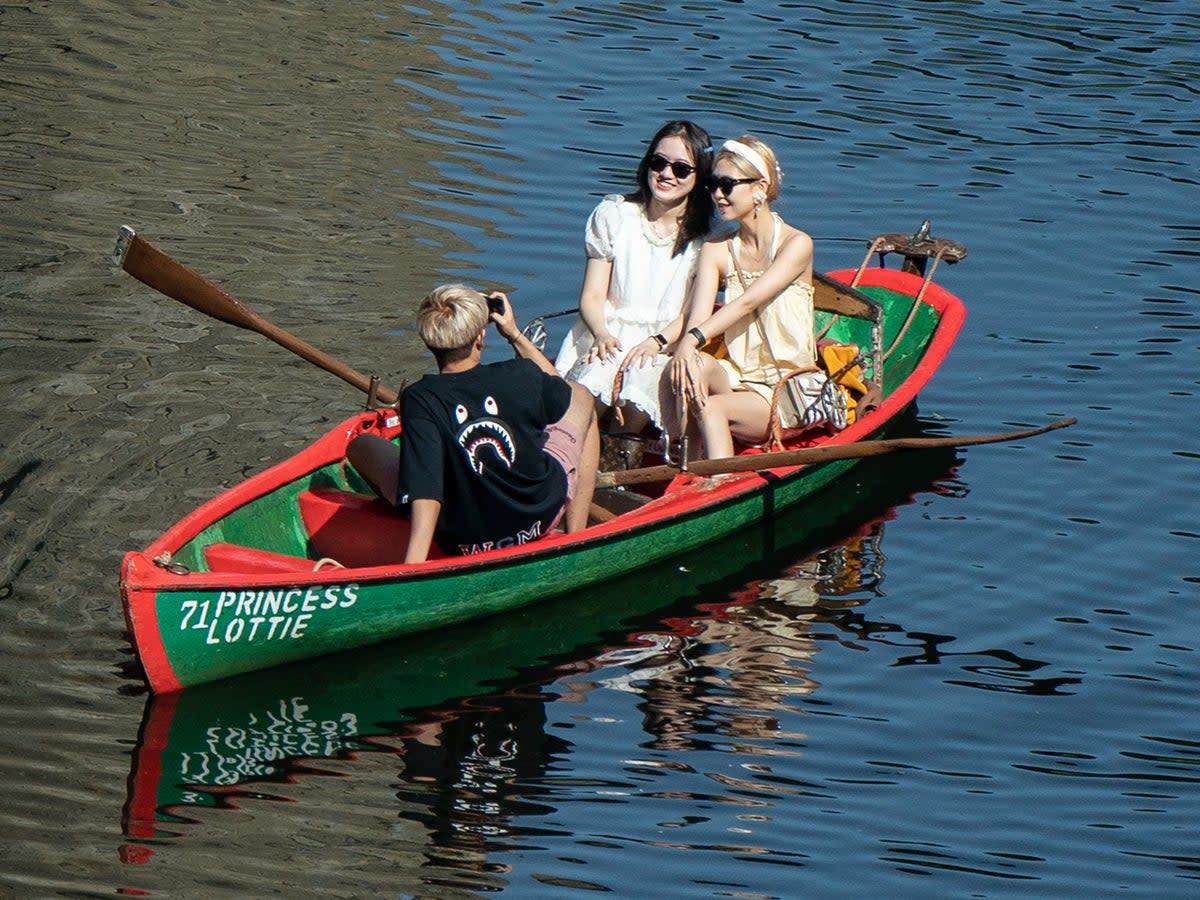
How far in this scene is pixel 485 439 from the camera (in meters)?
7.37

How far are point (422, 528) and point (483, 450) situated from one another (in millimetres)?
389

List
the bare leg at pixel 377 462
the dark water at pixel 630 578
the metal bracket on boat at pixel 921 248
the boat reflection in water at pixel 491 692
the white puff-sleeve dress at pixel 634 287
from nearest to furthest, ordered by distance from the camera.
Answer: the dark water at pixel 630 578, the boat reflection in water at pixel 491 692, the bare leg at pixel 377 462, the white puff-sleeve dress at pixel 634 287, the metal bracket on boat at pixel 921 248

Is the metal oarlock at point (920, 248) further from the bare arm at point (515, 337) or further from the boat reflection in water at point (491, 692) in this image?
the bare arm at point (515, 337)

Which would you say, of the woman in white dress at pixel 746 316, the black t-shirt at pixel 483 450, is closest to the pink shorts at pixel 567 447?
the black t-shirt at pixel 483 450

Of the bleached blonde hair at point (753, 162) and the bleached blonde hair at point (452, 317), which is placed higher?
the bleached blonde hair at point (753, 162)

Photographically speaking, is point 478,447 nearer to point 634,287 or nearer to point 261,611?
point 261,611

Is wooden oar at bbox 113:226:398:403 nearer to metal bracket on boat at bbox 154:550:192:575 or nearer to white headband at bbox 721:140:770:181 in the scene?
metal bracket on boat at bbox 154:550:192:575

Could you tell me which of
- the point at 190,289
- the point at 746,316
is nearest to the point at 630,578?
the point at 746,316

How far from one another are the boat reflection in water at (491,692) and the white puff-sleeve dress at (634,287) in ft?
2.85

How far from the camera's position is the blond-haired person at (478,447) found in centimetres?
721

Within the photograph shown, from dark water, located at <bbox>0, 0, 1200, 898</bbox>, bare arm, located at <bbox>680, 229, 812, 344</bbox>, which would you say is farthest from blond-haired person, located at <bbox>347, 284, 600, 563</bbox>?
bare arm, located at <bbox>680, 229, 812, 344</bbox>

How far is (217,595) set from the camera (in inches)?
279

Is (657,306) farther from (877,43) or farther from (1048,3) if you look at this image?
(1048,3)

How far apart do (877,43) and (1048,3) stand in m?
2.17
